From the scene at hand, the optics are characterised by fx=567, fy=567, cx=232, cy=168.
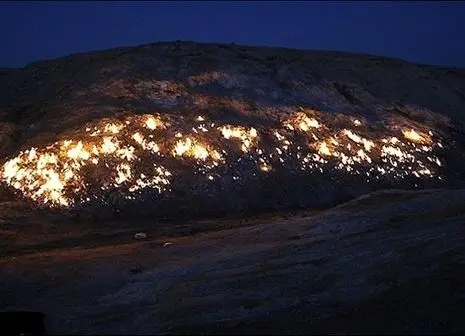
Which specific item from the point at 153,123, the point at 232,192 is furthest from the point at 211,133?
the point at 232,192

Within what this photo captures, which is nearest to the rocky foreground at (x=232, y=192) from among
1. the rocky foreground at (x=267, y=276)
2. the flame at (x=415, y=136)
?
the rocky foreground at (x=267, y=276)

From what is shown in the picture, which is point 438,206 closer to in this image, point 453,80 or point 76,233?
point 76,233

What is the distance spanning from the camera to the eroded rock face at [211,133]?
26.6m

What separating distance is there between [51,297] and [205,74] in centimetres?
2498

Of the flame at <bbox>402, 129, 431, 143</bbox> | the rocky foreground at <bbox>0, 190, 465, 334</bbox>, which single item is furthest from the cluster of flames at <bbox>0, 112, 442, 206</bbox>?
the rocky foreground at <bbox>0, 190, 465, 334</bbox>

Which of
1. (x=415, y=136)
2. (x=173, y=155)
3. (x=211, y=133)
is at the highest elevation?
(x=211, y=133)

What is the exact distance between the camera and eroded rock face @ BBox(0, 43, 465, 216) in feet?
87.2

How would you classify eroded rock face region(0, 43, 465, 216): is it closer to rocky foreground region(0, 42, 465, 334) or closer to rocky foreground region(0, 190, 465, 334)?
rocky foreground region(0, 42, 465, 334)

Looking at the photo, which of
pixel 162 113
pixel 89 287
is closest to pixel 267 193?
pixel 162 113

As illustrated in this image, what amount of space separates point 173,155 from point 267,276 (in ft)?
54.1

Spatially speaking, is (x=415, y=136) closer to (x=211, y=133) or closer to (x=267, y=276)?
(x=211, y=133)

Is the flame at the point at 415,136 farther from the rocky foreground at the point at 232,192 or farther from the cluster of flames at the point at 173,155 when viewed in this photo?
the rocky foreground at the point at 232,192

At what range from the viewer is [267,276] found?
13.0 m

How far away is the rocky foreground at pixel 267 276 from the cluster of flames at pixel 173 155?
5587mm
